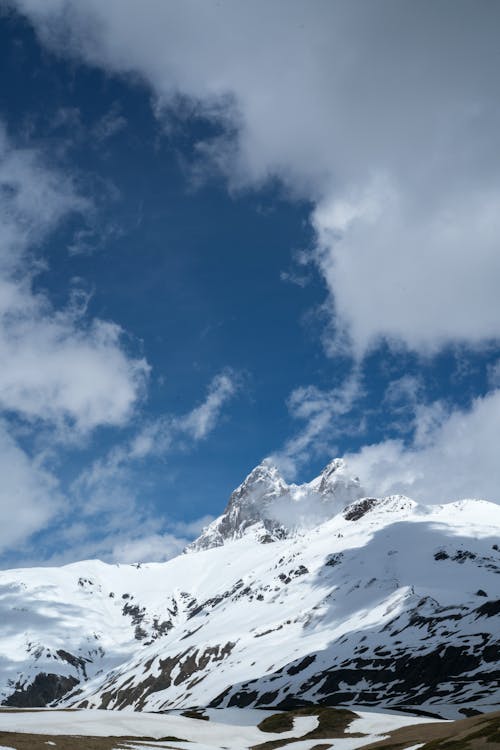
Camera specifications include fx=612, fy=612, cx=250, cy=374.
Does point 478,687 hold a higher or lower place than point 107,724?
lower

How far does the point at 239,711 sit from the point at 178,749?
2081 inches

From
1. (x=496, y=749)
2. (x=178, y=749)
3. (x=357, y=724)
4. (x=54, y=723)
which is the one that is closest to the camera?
(x=496, y=749)

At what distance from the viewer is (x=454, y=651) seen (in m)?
166

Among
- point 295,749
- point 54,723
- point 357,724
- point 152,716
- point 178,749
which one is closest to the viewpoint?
point 178,749

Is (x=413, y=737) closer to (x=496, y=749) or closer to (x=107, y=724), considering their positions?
(x=496, y=749)

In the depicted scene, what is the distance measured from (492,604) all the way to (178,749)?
163m

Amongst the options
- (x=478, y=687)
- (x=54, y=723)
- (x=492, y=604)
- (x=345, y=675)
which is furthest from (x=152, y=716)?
(x=492, y=604)

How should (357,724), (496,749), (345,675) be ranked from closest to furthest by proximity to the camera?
(496,749)
(357,724)
(345,675)

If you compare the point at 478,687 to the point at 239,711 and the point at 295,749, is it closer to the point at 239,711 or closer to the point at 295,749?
the point at 239,711

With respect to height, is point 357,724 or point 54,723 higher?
point 54,723

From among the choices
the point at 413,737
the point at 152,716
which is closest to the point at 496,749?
the point at 413,737

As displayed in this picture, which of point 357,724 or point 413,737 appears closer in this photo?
point 413,737

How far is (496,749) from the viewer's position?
150 feet

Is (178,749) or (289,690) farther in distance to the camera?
(289,690)
